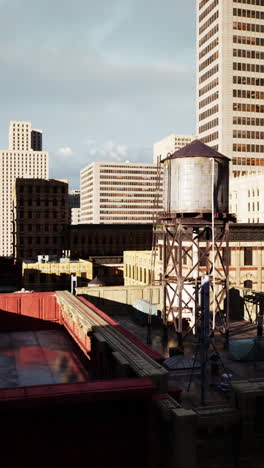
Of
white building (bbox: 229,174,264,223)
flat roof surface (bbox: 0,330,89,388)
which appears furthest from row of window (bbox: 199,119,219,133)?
flat roof surface (bbox: 0,330,89,388)

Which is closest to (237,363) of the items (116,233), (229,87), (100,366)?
(100,366)

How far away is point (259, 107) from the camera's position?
429 ft

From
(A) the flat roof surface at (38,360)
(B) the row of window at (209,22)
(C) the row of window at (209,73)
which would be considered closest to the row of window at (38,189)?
(C) the row of window at (209,73)

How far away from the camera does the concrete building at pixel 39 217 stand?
400 ft

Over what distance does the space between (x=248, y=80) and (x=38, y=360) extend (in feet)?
403

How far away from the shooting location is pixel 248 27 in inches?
5064

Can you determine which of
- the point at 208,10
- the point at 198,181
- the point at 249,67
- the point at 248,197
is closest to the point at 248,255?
the point at 198,181

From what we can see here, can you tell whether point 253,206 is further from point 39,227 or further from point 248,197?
point 39,227

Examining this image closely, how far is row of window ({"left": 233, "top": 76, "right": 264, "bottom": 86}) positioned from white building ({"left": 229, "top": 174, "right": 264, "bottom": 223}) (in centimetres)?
2630

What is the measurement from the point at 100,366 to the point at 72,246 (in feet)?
308

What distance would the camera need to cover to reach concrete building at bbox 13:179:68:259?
122 meters

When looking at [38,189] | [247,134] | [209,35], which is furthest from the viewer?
[209,35]

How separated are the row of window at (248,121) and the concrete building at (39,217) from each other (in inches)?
1925

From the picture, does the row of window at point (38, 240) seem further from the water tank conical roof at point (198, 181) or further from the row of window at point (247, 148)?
the water tank conical roof at point (198, 181)
